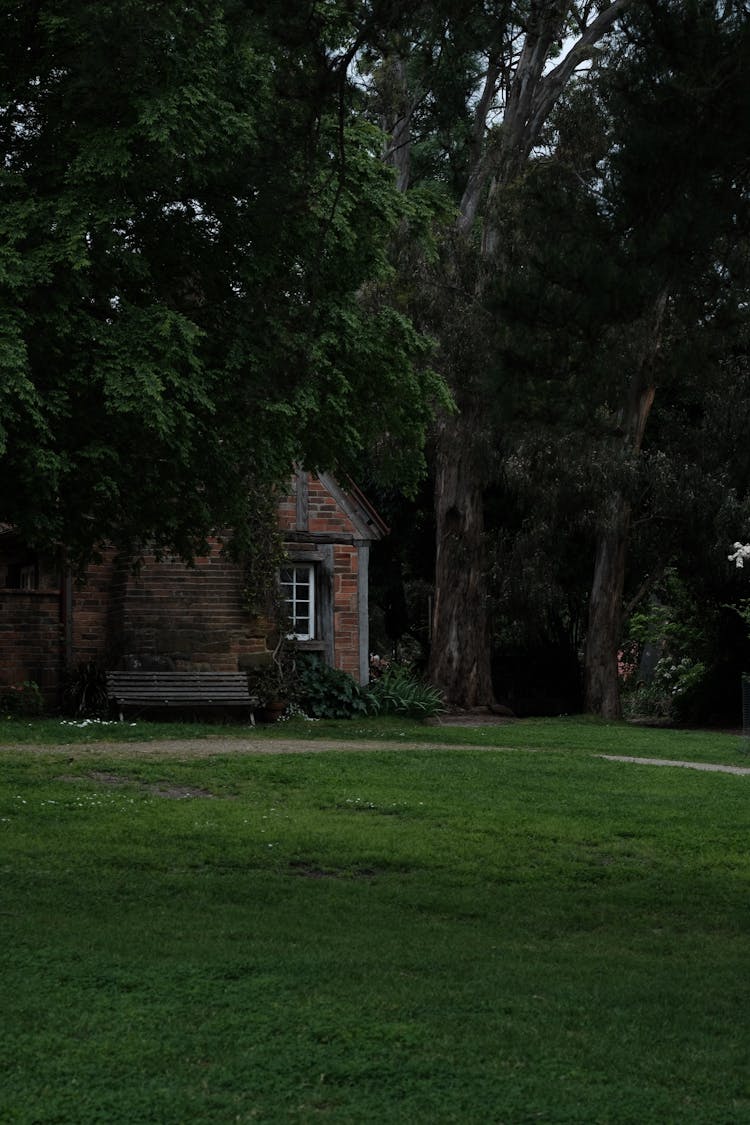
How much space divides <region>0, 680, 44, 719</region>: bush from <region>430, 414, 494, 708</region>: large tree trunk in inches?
370

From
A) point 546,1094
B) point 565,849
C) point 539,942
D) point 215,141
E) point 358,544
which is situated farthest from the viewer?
point 358,544

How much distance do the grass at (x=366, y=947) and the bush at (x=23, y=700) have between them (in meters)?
7.31

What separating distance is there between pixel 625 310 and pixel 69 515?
6093mm

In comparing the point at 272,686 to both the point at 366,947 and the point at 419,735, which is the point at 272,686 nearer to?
the point at 419,735

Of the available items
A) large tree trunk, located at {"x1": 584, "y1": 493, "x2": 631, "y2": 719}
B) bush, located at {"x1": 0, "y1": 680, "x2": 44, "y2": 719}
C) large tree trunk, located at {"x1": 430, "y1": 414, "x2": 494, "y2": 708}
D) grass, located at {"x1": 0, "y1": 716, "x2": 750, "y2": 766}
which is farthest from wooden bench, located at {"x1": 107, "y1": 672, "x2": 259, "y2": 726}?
large tree trunk, located at {"x1": 584, "y1": 493, "x2": 631, "y2": 719}

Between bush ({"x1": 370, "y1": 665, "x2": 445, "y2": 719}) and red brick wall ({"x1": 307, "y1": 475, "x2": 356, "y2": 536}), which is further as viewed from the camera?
red brick wall ({"x1": 307, "y1": 475, "x2": 356, "y2": 536})

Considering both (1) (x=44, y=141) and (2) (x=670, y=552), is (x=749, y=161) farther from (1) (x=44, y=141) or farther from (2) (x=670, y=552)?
(2) (x=670, y=552)

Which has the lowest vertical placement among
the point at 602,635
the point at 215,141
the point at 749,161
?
the point at 602,635

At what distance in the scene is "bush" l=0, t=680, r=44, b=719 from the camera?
22.0 meters

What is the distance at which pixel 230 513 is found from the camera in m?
13.7

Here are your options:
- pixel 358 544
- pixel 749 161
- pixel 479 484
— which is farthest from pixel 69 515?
pixel 479 484

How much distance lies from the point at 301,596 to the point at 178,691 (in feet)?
14.3

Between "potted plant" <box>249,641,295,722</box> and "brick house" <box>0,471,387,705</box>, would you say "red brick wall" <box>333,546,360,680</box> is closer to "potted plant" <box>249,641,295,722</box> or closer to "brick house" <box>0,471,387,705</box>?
"brick house" <box>0,471,387,705</box>

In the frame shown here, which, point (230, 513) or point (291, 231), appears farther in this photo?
point (230, 513)
